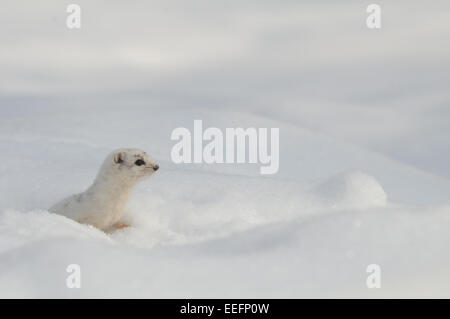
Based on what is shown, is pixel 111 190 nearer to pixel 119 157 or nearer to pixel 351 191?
pixel 119 157

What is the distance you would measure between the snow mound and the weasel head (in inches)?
69.3

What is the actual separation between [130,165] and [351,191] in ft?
7.09

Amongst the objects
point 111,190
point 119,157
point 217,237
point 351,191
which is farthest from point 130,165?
point 217,237

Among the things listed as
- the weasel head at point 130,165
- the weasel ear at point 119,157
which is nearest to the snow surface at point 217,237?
the weasel head at point 130,165

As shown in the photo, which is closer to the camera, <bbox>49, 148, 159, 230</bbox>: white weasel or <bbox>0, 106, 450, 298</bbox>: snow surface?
<bbox>0, 106, 450, 298</bbox>: snow surface

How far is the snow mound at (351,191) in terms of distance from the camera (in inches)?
303

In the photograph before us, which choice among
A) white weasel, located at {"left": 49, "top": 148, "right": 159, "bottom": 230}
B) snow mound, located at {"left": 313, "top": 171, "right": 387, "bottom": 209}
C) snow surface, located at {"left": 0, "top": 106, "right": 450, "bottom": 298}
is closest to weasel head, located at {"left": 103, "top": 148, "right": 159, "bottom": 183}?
white weasel, located at {"left": 49, "top": 148, "right": 159, "bottom": 230}

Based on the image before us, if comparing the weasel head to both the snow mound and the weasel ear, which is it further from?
the snow mound

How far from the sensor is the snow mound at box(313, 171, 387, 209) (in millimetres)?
7695

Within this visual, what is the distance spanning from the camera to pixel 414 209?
443 cm

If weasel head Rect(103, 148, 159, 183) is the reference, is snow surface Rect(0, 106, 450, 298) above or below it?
below

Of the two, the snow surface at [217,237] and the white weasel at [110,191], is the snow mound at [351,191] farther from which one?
the white weasel at [110,191]

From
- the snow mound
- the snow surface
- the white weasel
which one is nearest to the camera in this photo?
the snow surface

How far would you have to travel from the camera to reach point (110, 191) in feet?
23.6
